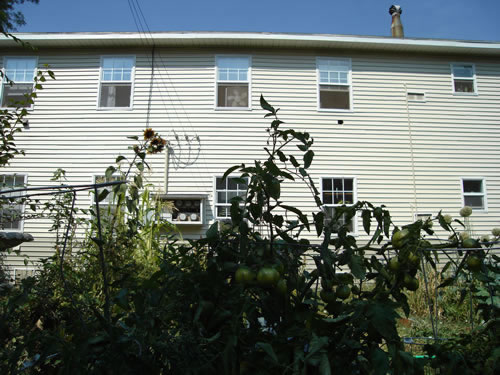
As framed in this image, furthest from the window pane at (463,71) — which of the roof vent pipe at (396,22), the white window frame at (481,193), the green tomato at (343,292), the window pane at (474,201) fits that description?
the green tomato at (343,292)

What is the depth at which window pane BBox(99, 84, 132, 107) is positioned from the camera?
338 inches

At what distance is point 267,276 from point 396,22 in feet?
37.7

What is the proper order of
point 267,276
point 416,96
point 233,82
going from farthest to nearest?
point 416,96
point 233,82
point 267,276

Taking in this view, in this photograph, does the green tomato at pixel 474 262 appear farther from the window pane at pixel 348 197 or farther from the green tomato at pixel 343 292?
the window pane at pixel 348 197

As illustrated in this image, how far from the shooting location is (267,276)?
88 cm

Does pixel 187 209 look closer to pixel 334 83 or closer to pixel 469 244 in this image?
pixel 334 83

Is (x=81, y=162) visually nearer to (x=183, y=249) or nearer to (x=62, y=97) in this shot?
(x=62, y=97)

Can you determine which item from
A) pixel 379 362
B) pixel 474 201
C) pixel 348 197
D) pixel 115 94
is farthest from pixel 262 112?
pixel 379 362

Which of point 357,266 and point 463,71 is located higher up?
point 463,71

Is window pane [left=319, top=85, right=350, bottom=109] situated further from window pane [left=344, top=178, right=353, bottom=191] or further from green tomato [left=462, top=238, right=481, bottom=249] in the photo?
green tomato [left=462, top=238, right=481, bottom=249]

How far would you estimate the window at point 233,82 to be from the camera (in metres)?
8.59

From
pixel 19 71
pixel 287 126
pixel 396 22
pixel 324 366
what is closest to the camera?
pixel 324 366

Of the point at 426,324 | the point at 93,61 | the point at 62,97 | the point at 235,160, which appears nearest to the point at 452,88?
the point at 235,160

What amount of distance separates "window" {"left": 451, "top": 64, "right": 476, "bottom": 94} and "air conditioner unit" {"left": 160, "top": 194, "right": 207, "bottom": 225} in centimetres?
681
